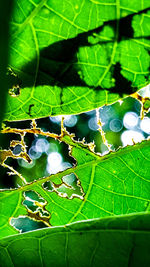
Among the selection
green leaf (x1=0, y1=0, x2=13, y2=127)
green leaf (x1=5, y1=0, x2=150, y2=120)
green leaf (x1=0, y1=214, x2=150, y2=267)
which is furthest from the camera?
green leaf (x1=5, y1=0, x2=150, y2=120)

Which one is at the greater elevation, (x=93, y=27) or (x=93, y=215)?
(x=93, y=27)

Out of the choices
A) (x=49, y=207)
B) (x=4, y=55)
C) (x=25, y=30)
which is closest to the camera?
(x=4, y=55)

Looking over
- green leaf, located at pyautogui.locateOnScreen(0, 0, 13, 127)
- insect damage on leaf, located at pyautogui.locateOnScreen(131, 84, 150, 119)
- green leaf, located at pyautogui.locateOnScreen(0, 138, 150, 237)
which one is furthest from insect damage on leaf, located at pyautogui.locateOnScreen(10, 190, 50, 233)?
green leaf, located at pyautogui.locateOnScreen(0, 0, 13, 127)

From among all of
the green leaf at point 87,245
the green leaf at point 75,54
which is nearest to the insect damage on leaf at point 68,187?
the green leaf at point 75,54

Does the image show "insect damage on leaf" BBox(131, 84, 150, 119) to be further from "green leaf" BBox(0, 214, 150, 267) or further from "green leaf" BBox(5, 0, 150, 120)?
"green leaf" BBox(0, 214, 150, 267)

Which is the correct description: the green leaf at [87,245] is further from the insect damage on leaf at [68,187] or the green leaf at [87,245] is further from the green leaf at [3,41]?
the insect damage on leaf at [68,187]

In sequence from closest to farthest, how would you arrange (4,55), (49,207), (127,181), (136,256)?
(4,55) < (136,256) < (127,181) < (49,207)

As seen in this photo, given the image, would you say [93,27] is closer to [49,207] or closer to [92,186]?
[92,186]

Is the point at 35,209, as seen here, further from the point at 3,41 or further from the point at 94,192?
the point at 3,41

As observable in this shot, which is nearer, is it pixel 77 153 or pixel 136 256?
pixel 136 256

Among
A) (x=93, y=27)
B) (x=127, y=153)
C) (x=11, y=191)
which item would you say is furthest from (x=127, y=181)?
(x=93, y=27)
